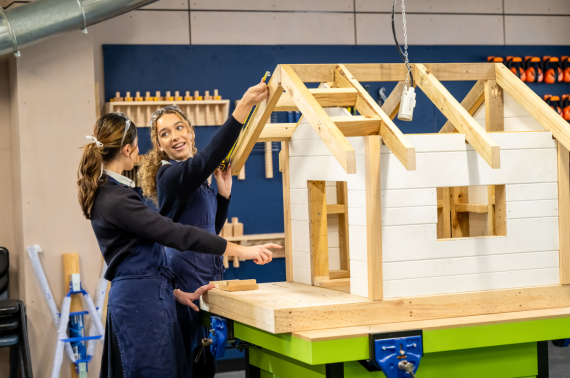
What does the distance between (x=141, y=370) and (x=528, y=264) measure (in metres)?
1.61

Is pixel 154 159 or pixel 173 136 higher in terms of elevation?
pixel 173 136

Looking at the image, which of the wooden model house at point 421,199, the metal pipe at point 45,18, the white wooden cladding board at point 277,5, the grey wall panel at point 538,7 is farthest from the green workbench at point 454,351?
the grey wall panel at point 538,7

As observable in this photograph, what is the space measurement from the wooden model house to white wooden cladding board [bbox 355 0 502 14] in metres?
3.60

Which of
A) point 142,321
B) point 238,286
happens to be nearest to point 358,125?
point 238,286

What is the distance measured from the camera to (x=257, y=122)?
2820mm

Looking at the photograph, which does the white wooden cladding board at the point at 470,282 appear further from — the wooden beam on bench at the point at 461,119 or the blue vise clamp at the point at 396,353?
the wooden beam on bench at the point at 461,119

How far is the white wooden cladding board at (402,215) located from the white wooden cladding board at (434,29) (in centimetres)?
417

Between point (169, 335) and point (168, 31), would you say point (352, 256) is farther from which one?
point (168, 31)

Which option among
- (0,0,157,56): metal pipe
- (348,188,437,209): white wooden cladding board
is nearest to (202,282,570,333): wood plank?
(348,188,437,209): white wooden cladding board

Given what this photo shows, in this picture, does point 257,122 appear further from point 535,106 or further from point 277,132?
point 535,106

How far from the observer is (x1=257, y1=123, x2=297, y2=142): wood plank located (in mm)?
3045

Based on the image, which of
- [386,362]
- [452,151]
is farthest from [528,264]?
[386,362]

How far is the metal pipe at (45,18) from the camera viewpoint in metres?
4.63

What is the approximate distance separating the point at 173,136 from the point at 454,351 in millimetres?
1588
